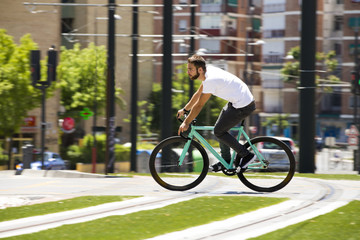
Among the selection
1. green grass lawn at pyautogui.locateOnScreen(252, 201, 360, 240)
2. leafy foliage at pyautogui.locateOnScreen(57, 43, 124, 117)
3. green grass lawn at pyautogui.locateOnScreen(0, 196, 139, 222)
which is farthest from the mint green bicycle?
leafy foliage at pyautogui.locateOnScreen(57, 43, 124, 117)

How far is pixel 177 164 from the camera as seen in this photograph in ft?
31.8

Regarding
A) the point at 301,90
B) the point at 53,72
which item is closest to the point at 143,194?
the point at 301,90

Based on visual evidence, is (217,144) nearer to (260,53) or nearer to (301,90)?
(301,90)

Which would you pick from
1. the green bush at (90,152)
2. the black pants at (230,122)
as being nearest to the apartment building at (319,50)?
the green bush at (90,152)

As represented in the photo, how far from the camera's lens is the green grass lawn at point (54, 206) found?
25.5 ft

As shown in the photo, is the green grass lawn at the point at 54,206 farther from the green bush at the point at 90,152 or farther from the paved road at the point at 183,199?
the green bush at the point at 90,152

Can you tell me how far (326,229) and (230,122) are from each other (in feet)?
8.03

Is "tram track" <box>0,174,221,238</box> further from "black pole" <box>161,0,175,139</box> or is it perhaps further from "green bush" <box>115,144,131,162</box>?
"green bush" <box>115,144,131,162</box>

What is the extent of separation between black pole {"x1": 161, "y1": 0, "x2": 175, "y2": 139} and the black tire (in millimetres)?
13116

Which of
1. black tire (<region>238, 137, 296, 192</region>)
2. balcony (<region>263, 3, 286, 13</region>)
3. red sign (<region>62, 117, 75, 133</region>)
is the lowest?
red sign (<region>62, 117, 75, 133</region>)

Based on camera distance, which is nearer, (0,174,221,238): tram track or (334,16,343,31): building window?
(0,174,221,238): tram track

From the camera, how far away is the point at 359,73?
2170 centimetres

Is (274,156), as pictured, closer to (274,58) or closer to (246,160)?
(246,160)

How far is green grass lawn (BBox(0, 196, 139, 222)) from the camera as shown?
25.5ft
